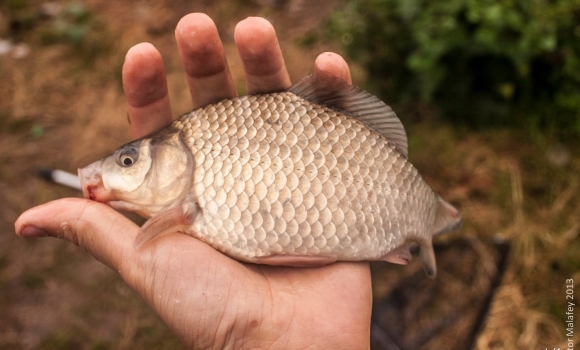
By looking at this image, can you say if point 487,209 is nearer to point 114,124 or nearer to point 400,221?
point 400,221

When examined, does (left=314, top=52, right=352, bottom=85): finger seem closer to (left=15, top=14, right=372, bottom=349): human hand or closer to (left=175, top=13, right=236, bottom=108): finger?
(left=15, top=14, right=372, bottom=349): human hand

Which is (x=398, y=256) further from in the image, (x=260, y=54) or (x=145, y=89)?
(x=145, y=89)

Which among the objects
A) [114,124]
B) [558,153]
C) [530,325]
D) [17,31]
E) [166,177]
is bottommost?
[530,325]

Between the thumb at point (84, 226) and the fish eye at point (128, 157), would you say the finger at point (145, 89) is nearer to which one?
the fish eye at point (128, 157)

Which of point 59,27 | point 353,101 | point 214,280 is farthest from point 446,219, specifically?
point 59,27

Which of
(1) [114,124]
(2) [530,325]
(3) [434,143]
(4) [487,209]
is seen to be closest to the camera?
(2) [530,325]

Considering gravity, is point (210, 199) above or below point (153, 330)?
above

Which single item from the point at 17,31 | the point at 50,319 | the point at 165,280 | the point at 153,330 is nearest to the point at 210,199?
the point at 165,280
